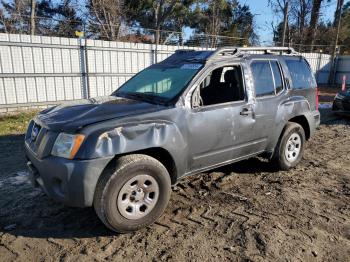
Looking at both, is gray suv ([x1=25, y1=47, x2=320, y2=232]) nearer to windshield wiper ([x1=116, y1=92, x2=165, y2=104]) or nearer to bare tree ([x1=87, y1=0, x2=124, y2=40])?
windshield wiper ([x1=116, y1=92, x2=165, y2=104])

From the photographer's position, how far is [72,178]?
2953 mm

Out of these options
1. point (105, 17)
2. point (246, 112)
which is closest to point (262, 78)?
point (246, 112)

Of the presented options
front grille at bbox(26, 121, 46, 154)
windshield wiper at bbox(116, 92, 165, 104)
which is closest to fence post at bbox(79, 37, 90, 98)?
windshield wiper at bbox(116, 92, 165, 104)

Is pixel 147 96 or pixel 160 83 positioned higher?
pixel 160 83

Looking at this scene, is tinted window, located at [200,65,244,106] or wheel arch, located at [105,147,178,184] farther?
tinted window, located at [200,65,244,106]

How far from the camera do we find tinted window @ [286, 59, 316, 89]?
203 inches

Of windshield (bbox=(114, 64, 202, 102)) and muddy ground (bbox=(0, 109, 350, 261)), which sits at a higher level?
windshield (bbox=(114, 64, 202, 102))

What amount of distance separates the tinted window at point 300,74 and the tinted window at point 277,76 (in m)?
0.33

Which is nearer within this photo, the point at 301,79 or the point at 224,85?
the point at 224,85

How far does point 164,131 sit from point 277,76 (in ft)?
7.79

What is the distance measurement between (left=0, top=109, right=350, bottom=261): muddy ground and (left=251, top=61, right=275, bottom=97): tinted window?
1.34 m

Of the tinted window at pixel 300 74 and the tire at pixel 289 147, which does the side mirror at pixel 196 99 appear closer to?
the tire at pixel 289 147

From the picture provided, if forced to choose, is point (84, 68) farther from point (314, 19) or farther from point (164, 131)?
point (314, 19)

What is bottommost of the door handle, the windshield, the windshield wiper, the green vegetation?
the green vegetation
